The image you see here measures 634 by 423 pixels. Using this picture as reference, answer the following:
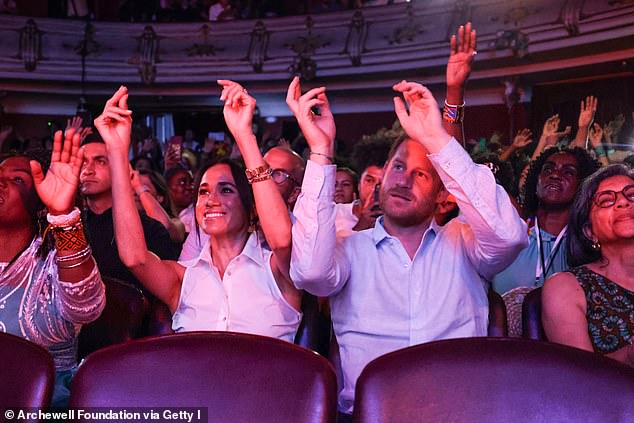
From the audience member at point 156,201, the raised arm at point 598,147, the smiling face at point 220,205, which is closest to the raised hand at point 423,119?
the smiling face at point 220,205

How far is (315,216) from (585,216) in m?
0.79

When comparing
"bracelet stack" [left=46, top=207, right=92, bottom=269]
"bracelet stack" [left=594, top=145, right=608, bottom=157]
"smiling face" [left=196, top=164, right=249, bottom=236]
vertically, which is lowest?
"bracelet stack" [left=46, top=207, right=92, bottom=269]

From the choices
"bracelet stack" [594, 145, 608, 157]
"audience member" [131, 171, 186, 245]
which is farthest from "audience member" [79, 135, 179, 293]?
"bracelet stack" [594, 145, 608, 157]

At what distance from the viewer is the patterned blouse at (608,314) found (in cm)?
177

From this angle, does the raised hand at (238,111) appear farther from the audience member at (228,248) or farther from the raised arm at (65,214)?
the raised arm at (65,214)

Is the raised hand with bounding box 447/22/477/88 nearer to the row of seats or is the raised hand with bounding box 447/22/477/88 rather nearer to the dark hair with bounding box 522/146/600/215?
the dark hair with bounding box 522/146/600/215

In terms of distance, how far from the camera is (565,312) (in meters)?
1.78

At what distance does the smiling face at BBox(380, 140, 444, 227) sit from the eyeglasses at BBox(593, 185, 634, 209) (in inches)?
17.8

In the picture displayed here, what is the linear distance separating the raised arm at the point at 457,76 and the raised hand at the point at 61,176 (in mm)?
1055

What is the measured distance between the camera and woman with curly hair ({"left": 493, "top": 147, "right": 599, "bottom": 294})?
101 inches

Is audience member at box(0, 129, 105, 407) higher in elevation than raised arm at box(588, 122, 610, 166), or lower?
lower

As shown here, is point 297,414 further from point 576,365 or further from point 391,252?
point 391,252

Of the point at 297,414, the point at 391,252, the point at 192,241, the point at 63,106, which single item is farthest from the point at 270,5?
the point at 297,414

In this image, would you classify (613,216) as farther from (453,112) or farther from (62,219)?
(62,219)
